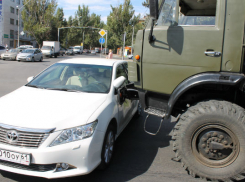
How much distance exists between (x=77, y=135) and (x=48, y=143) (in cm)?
34

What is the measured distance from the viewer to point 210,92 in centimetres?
355

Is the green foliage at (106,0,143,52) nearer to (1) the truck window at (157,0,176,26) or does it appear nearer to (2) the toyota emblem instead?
(1) the truck window at (157,0,176,26)

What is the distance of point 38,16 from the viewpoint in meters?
54.4

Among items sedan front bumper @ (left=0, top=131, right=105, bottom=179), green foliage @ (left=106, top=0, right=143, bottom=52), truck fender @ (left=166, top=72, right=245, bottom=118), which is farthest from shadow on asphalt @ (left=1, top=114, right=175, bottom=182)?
green foliage @ (left=106, top=0, right=143, bottom=52)

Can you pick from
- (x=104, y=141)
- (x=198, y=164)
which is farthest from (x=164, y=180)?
(x=104, y=141)

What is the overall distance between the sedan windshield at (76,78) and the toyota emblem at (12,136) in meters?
1.39

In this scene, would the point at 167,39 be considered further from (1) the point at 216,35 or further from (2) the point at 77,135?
(2) the point at 77,135

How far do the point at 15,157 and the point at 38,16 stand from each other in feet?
188

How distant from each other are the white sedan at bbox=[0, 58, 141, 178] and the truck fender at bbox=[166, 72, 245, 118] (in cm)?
104

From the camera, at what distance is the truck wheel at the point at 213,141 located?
3.07m

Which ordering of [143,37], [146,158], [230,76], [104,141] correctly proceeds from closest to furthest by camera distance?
[230,76] → [104,141] → [143,37] → [146,158]

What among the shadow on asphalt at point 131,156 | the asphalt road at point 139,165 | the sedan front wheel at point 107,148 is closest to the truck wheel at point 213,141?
the asphalt road at point 139,165

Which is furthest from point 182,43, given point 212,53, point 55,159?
point 55,159

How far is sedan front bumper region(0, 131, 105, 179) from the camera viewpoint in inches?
109
